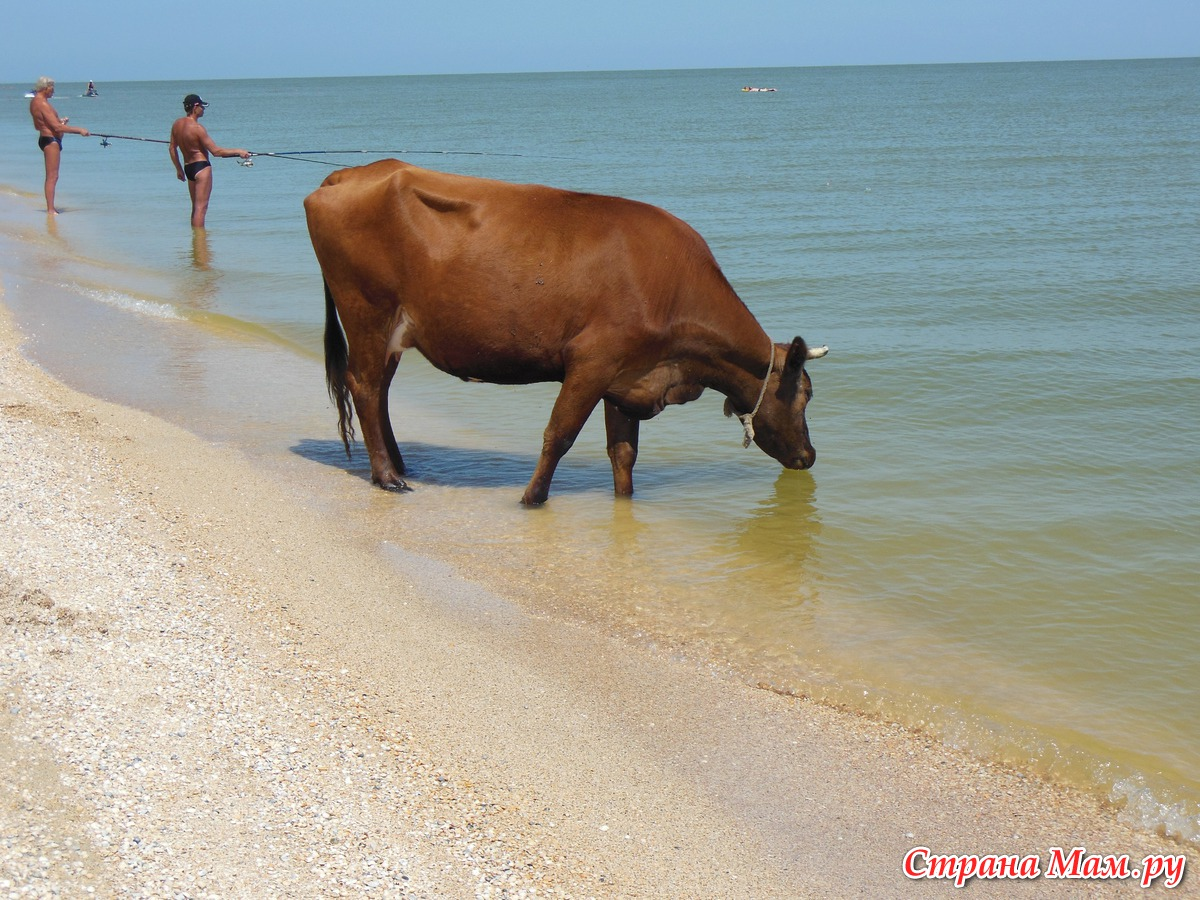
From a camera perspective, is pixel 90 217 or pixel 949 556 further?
pixel 90 217

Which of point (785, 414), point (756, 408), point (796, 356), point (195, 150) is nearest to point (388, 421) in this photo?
point (756, 408)

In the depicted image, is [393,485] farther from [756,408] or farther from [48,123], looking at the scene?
[48,123]

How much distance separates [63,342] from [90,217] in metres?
13.5

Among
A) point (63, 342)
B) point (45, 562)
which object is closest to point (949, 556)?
point (45, 562)

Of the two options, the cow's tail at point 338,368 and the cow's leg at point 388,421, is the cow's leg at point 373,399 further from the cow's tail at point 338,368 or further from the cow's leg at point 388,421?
the cow's tail at point 338,368

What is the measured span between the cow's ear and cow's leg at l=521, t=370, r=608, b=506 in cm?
129

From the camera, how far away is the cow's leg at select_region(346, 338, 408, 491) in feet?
27.9

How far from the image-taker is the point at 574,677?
5816 mm

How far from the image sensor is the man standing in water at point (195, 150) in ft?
63.0

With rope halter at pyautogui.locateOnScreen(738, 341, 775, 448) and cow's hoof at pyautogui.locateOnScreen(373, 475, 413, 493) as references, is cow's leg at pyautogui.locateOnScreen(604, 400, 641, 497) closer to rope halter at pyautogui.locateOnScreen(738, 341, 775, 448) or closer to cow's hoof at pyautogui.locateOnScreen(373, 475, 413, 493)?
rope halter at pyautogui.locateOnScreen(738, 341, 775, 448)

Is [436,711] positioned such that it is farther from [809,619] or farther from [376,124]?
[376,124]

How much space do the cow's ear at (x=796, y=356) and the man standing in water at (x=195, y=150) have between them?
39.9ft

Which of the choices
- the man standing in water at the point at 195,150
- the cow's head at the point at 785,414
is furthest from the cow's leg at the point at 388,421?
the man standing in water at the point at 195,150

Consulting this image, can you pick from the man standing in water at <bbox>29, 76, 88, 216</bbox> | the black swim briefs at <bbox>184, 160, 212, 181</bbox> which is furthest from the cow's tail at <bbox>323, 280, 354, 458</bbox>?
the man standing in water at <bbox>29, 76, 88, 216</bbox>
